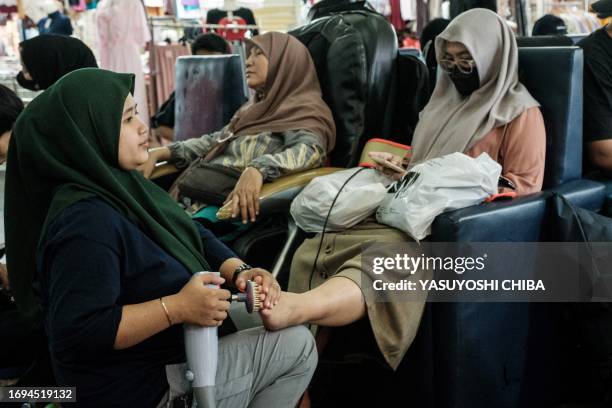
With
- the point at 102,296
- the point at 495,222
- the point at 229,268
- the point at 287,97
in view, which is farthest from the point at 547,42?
the point at 102,296

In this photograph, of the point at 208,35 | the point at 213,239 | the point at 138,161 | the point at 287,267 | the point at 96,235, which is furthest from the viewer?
the point at 208,35

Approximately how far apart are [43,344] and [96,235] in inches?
25.5

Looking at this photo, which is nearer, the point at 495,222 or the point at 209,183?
the point at 495,222

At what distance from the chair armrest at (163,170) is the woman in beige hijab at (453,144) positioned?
93 centimetres

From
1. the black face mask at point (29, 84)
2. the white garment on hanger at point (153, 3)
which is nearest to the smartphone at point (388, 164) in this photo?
the black face mask at point (29, 84)

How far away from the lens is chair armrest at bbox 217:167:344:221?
2.28 metres

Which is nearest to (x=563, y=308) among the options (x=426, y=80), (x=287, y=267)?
(x=287, y=267)

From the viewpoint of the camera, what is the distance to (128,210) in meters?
1.35

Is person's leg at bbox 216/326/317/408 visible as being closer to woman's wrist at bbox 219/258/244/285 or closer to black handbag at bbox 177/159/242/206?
woman's wrist at bbox 219/258/244/285

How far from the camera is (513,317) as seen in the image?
6.19 ft

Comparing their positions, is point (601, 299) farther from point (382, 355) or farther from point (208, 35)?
point (208, 35)

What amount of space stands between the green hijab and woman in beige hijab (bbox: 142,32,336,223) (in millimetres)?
1143

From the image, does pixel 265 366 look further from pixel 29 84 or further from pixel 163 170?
pixel 29 84

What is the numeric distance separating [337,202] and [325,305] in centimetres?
39
